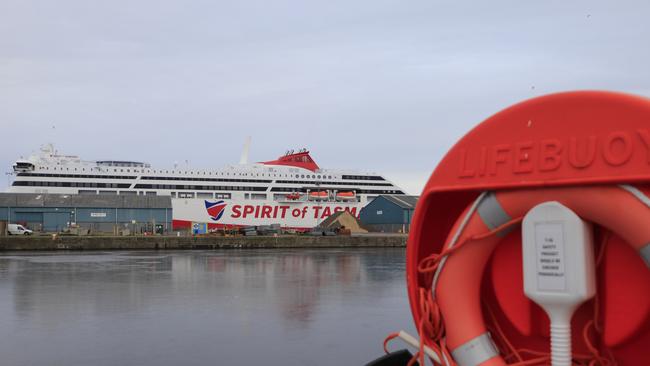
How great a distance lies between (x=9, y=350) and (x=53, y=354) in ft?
1.74

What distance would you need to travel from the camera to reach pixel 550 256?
233 cm

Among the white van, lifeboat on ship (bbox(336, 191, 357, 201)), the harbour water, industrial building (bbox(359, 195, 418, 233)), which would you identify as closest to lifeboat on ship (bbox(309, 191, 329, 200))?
lifeboat on ship (bbox(336, 191, 357, 201))

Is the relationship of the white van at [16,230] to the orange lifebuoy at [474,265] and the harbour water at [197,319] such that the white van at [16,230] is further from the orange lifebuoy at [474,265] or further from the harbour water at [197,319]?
the orange lifebuoy at [474,265]

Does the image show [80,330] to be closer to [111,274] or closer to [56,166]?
[111,274]

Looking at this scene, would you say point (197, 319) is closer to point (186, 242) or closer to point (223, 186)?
point (186, 242)

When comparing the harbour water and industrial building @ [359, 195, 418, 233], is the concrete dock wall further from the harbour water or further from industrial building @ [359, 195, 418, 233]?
the harbour water

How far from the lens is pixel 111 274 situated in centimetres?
1369

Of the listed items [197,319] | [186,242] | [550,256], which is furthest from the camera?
[186,242]

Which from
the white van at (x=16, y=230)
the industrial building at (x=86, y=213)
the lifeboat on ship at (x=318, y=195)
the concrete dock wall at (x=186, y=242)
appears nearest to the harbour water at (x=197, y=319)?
the concrete dock wall at (x=186, y=242)

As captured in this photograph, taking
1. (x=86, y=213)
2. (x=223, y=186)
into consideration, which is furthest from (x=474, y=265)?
(x=223, y=186)

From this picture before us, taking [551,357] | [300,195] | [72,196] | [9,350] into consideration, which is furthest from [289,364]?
[300,195]

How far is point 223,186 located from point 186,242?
20.5 meters

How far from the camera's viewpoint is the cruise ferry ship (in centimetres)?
4319

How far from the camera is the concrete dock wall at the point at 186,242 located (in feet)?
90.8
